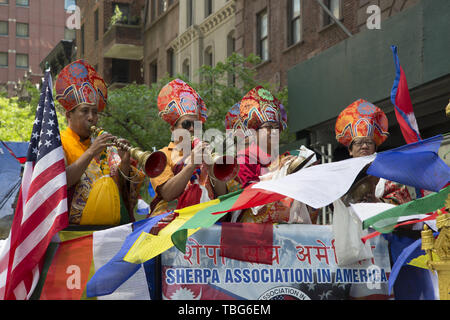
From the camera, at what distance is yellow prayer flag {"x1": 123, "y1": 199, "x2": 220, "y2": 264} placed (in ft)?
14.4

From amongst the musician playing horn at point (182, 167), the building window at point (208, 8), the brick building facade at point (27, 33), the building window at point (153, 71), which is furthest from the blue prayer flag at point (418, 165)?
the brick building facade at point (27, 33)

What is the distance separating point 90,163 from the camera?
5.29 m

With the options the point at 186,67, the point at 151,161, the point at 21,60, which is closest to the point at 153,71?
the point at 186,67

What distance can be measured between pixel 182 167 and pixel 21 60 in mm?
63066

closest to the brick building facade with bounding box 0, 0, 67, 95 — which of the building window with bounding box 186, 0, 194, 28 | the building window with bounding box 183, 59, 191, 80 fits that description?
the building window with bounding box 183, 59, 191, 80

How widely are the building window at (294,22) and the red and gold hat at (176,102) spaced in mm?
14499

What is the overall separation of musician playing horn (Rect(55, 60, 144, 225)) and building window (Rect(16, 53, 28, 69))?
62.2 metres

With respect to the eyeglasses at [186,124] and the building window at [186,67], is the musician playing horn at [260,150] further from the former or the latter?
the building window at [186,67]

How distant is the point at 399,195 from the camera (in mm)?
5656

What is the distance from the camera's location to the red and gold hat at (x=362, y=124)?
636 centimetres

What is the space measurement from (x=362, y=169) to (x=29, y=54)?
6447cm

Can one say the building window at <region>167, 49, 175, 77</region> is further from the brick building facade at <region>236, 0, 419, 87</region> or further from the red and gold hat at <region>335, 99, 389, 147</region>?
the red and gold hat at <region>335, 99, 389, 147</region>

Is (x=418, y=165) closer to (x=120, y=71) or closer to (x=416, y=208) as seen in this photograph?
(x=416, y=208)
